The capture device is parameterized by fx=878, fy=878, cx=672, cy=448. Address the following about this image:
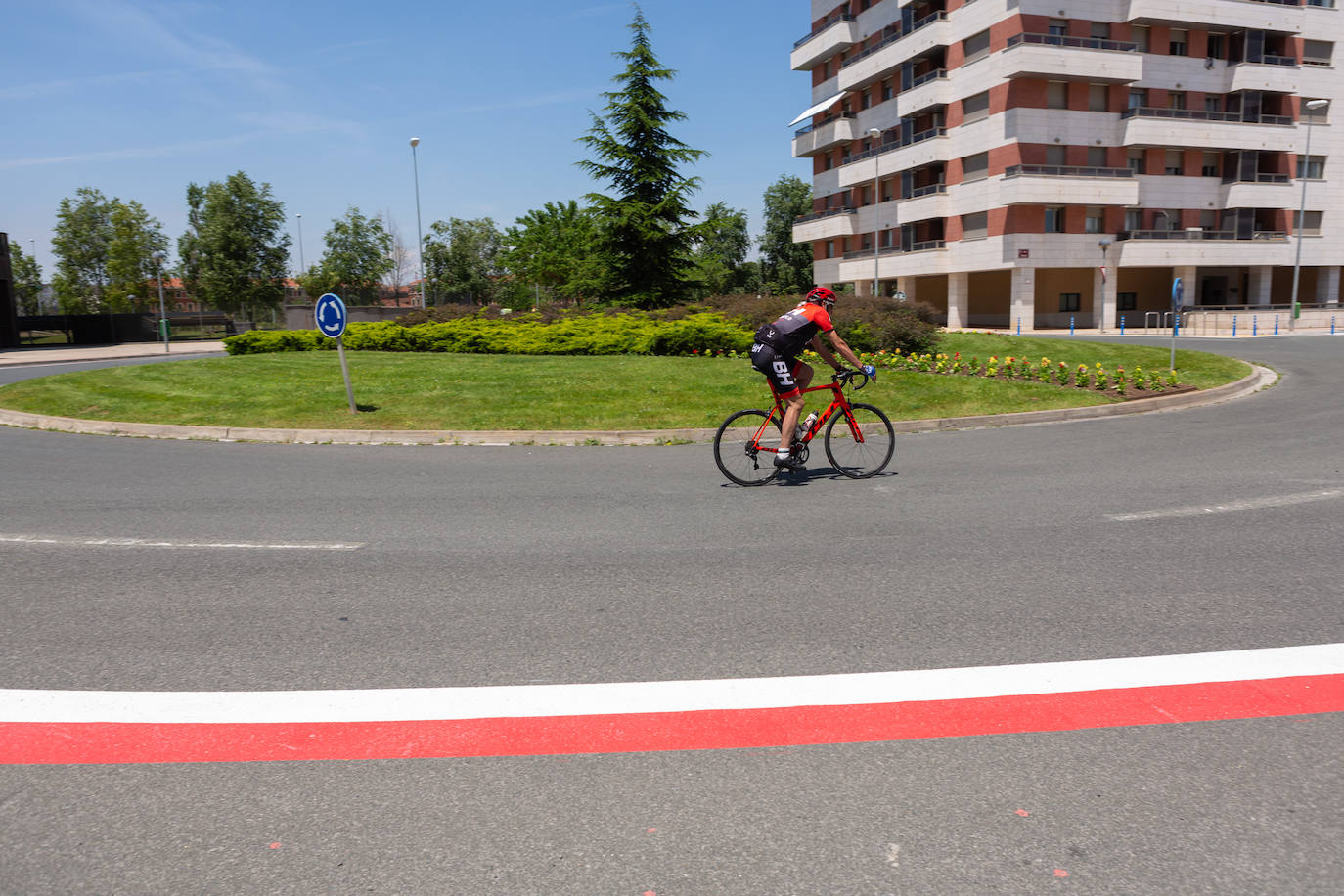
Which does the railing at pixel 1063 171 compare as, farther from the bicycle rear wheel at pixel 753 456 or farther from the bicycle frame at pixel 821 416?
the bicycle rear wheel at pixel 753 456

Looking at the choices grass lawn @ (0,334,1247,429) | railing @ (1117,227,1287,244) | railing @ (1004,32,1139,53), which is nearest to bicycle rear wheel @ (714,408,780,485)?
grass lawn @ (0,334,1247,429)

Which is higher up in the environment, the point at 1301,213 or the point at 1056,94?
the point at 1056,94

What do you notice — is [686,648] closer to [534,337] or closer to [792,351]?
[792,351]

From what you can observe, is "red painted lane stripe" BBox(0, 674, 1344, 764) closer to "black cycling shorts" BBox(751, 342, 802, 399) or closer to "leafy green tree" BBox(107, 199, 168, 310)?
"black cycling shorts" BBox(751, 342, 802, 399)

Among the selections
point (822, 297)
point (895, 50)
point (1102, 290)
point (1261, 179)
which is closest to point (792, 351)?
point (822, 297)

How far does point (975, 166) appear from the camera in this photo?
45.9m

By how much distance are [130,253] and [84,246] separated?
23.6 feet

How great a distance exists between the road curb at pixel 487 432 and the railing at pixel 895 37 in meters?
39.7

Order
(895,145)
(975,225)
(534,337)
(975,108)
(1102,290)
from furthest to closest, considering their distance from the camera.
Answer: (895,145), (975,225), (975,108), (1102,290), (534,337)

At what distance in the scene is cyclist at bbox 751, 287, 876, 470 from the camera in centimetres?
820

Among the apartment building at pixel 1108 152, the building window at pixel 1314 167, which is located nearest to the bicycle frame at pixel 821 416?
the apartment building at pixel 1108 152

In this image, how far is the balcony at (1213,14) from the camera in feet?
142

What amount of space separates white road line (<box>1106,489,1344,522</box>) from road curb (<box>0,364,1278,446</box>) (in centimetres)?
573

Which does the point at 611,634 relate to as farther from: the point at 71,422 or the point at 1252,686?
the point at 71,422
